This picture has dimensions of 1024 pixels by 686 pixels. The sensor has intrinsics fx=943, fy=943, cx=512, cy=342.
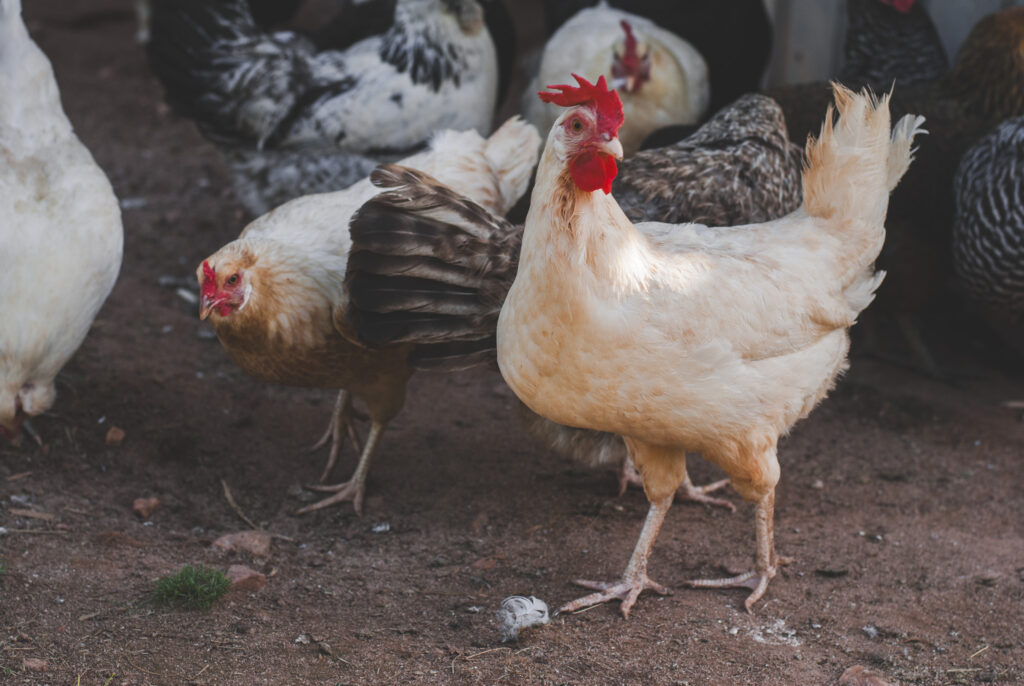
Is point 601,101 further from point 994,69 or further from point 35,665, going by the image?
point 994,69

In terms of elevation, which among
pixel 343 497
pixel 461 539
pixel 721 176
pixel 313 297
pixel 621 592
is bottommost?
pixel 343 497

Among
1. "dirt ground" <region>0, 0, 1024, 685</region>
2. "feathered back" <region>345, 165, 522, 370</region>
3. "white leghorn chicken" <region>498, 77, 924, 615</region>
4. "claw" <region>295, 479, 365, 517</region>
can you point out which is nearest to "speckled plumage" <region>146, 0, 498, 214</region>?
"dirt ground" <region>0, 0, 1024, 685</region>

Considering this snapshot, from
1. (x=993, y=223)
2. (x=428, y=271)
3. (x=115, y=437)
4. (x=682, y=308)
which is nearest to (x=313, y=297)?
(x=428, y=271)

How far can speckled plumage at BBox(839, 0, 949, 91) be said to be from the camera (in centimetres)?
521

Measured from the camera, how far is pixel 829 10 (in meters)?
5.95

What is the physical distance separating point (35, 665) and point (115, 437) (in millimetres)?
1552

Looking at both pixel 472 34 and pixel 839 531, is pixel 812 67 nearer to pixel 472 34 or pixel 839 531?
pixel 472 34

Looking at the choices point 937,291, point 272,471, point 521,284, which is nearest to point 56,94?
point 272,471

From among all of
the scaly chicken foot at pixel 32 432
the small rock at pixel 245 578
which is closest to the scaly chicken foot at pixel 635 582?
the small rock at pixel 245 578

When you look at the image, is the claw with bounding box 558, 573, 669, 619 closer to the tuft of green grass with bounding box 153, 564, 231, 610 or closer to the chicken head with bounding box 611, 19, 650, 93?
the tuft of green grass with bounding box 153, 564, 231, 610

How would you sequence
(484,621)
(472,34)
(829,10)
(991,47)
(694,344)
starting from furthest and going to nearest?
(829,10)
(472,34)
(991,47)
(484,621)
(694,344)

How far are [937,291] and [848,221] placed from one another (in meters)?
2.01

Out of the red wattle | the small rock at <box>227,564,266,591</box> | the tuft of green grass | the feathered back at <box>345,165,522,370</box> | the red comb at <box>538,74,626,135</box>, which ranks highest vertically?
the red comb at <box>538,74,626,135</box>

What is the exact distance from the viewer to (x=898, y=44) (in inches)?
206
